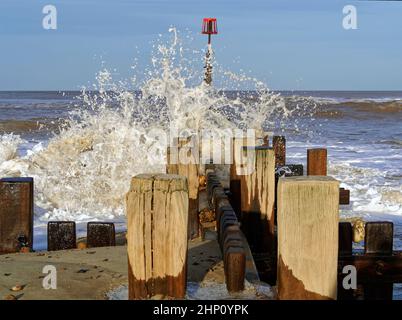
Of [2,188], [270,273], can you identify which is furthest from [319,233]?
[2,188]

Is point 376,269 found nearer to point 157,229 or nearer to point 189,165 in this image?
point 189,165

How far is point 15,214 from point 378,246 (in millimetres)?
2768

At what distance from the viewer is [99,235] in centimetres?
555

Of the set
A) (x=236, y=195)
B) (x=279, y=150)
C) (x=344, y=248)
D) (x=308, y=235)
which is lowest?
(x=344, y=248)

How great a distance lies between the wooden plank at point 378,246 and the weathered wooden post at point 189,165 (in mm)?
1479

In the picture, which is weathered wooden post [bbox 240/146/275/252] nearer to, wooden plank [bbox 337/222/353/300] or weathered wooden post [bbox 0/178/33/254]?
wooden plank [bbox 337/222/353/300]

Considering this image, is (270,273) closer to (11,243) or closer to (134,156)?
(11,243)

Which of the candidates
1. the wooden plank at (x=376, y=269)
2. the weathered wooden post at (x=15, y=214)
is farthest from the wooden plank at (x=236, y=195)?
the weathered wooden post at (x=15, y=214)

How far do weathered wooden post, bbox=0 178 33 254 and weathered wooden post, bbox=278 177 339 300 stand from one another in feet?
8.68

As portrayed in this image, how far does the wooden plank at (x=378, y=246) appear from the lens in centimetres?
495

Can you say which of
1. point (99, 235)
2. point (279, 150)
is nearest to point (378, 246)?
point (99, 235)

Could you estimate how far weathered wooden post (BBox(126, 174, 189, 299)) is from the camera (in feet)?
10.8

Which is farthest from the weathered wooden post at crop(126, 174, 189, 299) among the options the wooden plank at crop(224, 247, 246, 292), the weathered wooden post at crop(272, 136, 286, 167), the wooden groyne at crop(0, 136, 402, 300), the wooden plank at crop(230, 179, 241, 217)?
the weathered wooden post at crop(272, 136, 286, 167)

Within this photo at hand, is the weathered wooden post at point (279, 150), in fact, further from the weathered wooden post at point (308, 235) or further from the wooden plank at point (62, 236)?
the weathered wooden post at point (308, 235)
